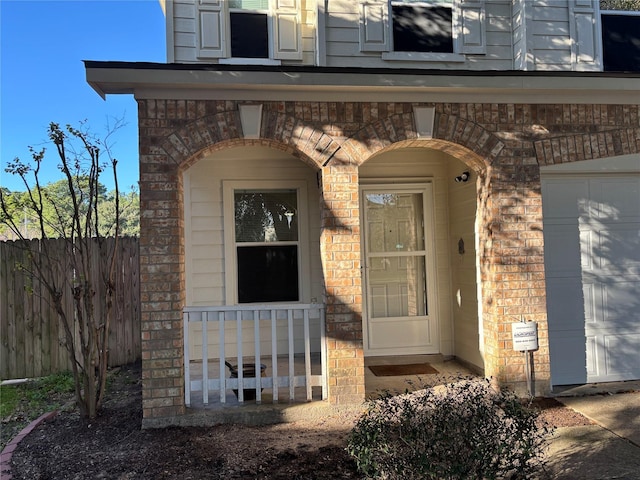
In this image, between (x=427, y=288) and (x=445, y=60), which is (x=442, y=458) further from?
(x=445, y=60)

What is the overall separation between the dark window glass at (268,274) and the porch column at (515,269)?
2.72 metres

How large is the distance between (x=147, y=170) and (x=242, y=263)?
2389 millimetres

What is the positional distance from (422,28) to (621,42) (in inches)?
111

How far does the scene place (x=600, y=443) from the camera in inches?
142

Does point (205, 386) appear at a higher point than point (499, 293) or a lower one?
lower

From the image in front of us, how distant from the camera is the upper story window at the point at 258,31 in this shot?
5.59m

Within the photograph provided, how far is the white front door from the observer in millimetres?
6105

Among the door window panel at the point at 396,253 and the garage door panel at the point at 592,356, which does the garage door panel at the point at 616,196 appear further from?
the door window panel at the point at 396,253

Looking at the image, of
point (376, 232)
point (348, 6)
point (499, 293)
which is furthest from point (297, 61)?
point (499, 293)

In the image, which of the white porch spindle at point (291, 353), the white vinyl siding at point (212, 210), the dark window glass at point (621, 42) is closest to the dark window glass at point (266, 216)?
the white vinyl siding at point (212, 210)

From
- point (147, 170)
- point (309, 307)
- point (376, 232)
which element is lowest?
point (309, 307)

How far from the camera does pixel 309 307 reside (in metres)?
4.41

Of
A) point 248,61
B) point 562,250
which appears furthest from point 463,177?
point 248,61

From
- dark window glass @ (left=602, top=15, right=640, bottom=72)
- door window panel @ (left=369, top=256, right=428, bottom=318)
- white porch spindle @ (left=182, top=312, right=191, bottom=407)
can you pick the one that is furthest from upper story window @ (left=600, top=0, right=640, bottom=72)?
white porch spindle @ (left=182, top=312, right=191, bottom=407)
